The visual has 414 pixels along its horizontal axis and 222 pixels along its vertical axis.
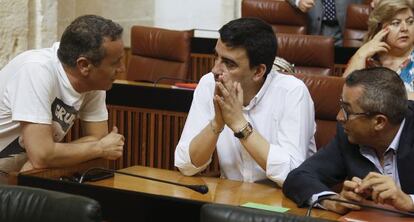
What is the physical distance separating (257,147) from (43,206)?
1004mm

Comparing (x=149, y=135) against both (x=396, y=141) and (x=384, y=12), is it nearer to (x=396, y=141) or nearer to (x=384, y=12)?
(x=384, y=12)

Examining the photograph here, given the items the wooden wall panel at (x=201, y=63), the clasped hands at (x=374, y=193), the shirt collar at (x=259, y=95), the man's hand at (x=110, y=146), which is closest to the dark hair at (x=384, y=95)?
the clasped hands at (x=374, y=193)

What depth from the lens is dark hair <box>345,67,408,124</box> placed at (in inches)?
98.0

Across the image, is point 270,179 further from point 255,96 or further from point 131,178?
point 131,178

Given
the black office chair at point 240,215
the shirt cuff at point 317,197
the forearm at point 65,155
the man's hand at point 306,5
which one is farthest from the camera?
the man's hand at point 306,5

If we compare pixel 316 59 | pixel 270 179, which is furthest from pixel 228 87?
pixel 316 59

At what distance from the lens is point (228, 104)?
9.02ft

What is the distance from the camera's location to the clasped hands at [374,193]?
7.54 feet

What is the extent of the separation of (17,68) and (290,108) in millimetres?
968

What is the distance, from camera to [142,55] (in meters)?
5.46

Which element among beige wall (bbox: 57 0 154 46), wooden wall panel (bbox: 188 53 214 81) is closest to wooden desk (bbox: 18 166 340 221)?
wooden wall panel (bbox: 188 53 214 81)

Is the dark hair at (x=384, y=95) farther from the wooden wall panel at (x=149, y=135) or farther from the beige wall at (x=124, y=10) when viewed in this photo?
the beige wall at (x=124, y=10)

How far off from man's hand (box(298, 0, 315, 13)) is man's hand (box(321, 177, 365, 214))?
344 centimetres

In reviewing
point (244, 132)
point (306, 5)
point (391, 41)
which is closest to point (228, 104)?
point (244, 132)
